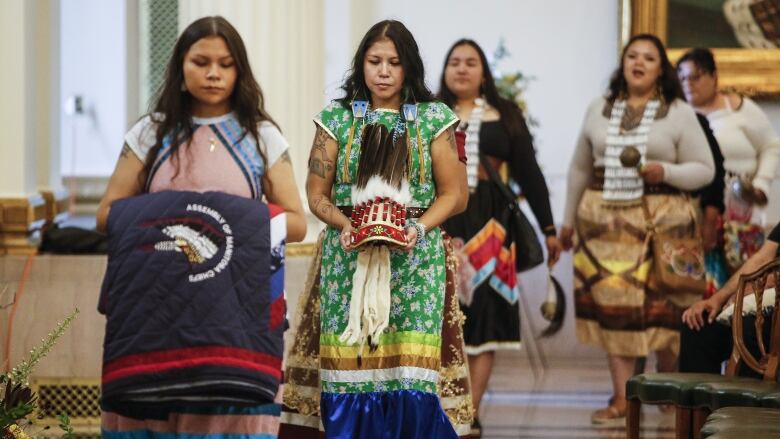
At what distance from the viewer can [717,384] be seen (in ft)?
19.0

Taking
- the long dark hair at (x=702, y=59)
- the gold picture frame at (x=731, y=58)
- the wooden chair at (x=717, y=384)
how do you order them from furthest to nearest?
1. the gold picture frame at (x=731, y=58)
2. the long dark hair at (x=702, y=59)
3. the wooden chair at (x=717, y=384)

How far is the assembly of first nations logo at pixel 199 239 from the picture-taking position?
14.9 ft

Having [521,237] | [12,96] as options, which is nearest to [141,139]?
[12,96]

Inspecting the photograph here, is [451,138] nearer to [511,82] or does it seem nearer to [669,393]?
[669,393]

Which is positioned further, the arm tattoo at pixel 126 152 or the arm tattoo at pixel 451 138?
the arm tattoo at pixel 451 138

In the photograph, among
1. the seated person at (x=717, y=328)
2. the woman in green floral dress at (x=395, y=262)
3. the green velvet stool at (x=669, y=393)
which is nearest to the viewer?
the woman in green floral dress at (x=395, y=262)

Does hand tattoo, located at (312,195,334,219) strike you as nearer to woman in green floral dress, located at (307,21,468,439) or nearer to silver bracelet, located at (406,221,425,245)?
woman in green floral dress, located at (307,21,468,439)

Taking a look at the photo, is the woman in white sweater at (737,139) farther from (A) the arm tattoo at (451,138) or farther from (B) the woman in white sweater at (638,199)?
(A) the arm tattoo at (451,138)

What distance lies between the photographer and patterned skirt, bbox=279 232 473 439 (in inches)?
223

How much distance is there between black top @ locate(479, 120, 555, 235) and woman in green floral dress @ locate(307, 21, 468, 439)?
7.08 ft

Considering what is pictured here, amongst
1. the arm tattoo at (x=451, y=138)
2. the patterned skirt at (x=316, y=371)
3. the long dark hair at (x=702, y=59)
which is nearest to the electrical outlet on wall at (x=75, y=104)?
the long dark hair at (x=702, y=59)

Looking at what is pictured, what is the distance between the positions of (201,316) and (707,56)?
207 inches

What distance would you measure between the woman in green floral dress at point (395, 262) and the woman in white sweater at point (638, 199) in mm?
2647

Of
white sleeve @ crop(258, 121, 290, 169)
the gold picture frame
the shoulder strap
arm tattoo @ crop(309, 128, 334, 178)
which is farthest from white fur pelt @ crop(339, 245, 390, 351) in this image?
the gold picture frame
